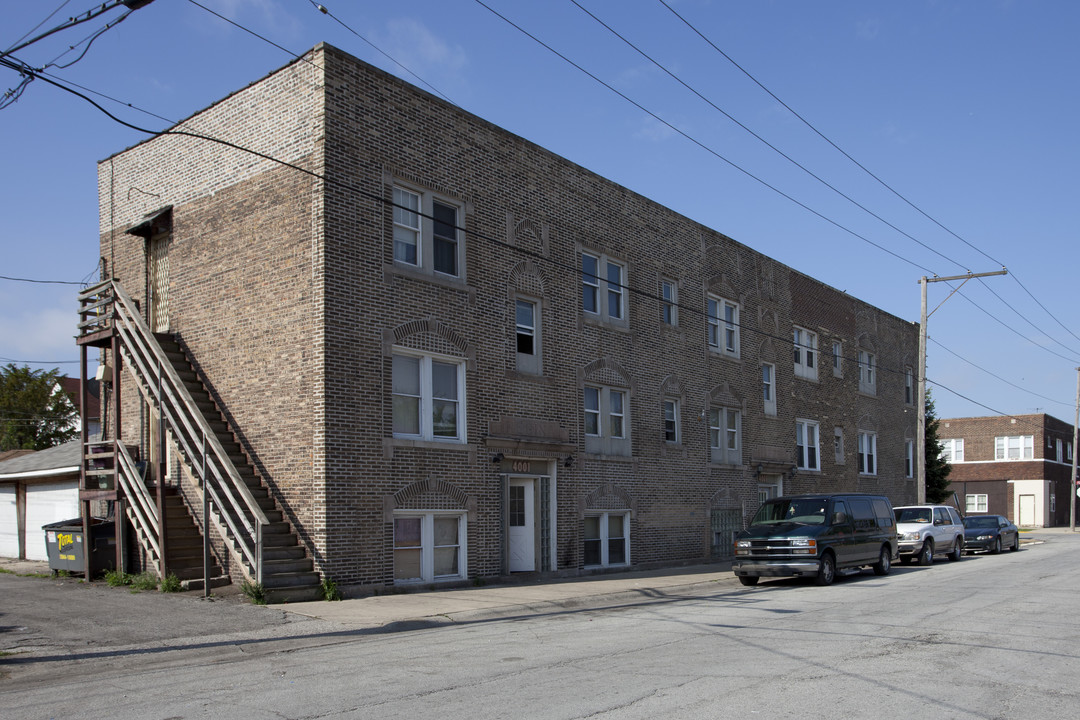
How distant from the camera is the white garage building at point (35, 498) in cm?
2197

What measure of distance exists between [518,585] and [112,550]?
800 cm

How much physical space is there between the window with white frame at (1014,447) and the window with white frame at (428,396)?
57.9 metres

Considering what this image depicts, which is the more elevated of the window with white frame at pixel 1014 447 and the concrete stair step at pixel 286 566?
the concrete stair step at pixel 286 566

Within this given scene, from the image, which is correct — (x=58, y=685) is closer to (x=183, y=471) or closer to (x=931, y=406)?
(x=183, y=471)

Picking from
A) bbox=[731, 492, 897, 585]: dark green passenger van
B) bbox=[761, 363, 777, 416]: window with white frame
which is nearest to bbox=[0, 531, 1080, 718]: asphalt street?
bbox=[731, 492, 897, 585]: dark green passenger van

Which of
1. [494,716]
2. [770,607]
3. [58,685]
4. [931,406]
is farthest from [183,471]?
[931,406]

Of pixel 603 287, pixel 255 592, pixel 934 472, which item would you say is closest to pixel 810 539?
pixel 603 287

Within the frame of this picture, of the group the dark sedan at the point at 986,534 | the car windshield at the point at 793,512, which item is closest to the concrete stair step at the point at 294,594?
the car windshield at the point at 793,512

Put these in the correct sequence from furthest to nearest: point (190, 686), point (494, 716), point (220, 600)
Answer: point (220, 600) < point (190, 686) < point (494, 716)

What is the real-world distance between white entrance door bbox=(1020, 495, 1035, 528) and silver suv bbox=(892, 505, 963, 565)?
135 ft

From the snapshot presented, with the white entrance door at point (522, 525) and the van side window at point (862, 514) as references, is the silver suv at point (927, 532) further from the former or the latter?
the white entrance door at point (522, 525)

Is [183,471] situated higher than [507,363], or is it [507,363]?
[507,363]

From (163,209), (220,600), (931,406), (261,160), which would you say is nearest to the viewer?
(220,600)

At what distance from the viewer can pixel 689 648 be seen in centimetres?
1038
